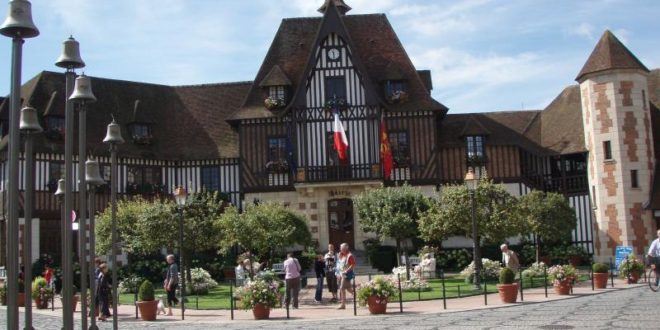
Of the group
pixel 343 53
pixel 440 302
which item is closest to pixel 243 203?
pixel 343 53

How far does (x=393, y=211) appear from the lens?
90.5 ft

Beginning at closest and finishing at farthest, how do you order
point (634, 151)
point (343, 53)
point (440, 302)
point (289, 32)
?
1. point (440, 302)
2. point (634, 151)
3. point (343, 53)
4. point (289, 32)

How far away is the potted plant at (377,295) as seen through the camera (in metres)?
17.3

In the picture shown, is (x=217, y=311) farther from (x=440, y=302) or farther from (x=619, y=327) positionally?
(x=619, y=327)

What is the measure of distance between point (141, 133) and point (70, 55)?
88.6ft

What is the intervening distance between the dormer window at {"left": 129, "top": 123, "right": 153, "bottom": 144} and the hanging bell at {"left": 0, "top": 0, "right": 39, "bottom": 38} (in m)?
28.7

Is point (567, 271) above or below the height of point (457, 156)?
below

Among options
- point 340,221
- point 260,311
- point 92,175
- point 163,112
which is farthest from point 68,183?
point 163,112

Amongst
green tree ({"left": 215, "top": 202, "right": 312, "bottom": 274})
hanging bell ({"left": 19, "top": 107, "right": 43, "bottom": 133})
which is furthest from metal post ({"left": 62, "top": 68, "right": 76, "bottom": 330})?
green tree ({"left": 215, "top": 202, "right": 312, "bottom": 274})

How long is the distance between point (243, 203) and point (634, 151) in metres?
17.7

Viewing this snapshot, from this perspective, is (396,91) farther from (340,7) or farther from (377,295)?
(377,295)

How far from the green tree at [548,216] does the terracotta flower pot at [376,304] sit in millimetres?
13304

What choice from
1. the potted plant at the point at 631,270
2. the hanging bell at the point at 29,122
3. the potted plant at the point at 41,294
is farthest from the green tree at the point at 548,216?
the hanging bell at the point at 29,122

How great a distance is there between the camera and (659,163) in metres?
33.2
